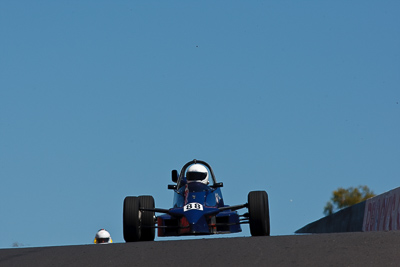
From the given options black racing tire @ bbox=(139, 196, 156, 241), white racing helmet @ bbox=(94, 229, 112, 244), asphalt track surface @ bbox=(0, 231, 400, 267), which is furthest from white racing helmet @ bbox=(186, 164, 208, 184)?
asphalt track surface @ bbox=(0, 231, 400, 267)

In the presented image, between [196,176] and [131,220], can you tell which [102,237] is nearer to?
[196,176]

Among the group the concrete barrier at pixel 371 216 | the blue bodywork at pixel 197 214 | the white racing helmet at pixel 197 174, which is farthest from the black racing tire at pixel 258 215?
the white racing helmet at pixel 197 174

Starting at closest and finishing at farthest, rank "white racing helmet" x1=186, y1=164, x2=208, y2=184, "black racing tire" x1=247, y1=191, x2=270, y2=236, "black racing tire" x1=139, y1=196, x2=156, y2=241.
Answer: "black racing tire" x1=247, y1=191, x2=270, y2=236 < "black racing tire" x1=139, y1=196, x2=156, y2=241 < "white racing helmet" x1=186, y1=164, x2=208, y2=184

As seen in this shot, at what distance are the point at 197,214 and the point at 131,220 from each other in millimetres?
1461

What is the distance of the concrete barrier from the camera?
55.4ft

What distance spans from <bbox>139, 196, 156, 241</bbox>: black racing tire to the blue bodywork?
20cm

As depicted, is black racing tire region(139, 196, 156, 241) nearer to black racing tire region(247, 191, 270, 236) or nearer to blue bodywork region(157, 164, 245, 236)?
blue bodywork region(157, 164, 245, 236)

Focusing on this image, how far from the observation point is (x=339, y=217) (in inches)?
894

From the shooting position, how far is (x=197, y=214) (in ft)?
53.7

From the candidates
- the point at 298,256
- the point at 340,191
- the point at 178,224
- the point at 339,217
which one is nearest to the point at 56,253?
the point at 298,256

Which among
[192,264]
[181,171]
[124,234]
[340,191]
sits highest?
[340,191]

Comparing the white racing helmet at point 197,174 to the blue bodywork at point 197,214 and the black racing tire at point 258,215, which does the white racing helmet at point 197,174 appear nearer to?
the blue bodywork at point 197,214

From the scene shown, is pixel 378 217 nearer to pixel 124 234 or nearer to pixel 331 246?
pixel 124 234

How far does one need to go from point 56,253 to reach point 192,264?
207 centimetres
